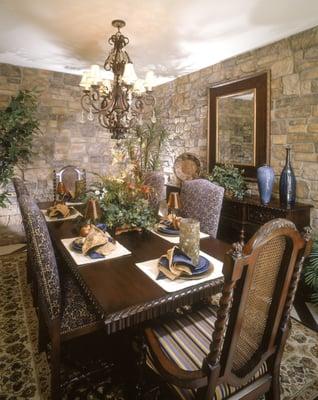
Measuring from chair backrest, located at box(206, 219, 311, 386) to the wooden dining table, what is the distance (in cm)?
27

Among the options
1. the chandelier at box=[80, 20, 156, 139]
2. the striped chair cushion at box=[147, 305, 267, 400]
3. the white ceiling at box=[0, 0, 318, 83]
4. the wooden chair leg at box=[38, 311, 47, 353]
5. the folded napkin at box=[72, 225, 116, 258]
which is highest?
the white ceiling at box=[0, 0, 318, 83]

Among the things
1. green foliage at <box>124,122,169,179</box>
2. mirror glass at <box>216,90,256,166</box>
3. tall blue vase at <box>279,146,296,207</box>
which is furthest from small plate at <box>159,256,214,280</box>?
green foliage at <box>124,122,169,179</box>

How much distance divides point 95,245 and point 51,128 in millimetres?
3184

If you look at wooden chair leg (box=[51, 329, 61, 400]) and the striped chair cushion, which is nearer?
the striped chair cushion

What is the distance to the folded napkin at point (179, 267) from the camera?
1222 mm

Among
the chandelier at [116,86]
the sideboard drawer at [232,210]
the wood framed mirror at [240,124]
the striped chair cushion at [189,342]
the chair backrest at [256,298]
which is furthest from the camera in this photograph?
the wood framed mirror at [240,124]

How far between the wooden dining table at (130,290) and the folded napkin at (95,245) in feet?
0.21

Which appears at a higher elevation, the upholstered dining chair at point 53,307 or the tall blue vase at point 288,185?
the tall blue vase at point 288,185

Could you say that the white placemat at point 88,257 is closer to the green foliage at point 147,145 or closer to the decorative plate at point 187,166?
the decorative plate at point 187,166

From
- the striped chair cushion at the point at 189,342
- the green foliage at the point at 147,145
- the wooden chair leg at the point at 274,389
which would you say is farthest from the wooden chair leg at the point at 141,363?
the green foliage at the point at 147,145

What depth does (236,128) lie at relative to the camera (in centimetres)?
327

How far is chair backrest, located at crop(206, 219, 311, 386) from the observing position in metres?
0.79

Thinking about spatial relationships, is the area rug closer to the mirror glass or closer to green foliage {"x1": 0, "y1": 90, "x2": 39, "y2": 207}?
green foliage {"x1": 0, "y1": 90, "x2": 39, "y2": 207}

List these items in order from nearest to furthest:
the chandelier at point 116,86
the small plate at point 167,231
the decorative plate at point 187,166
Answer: the small plate at point 167,231, the chandelier at point 116,86, the decorative plate at point 187,166
